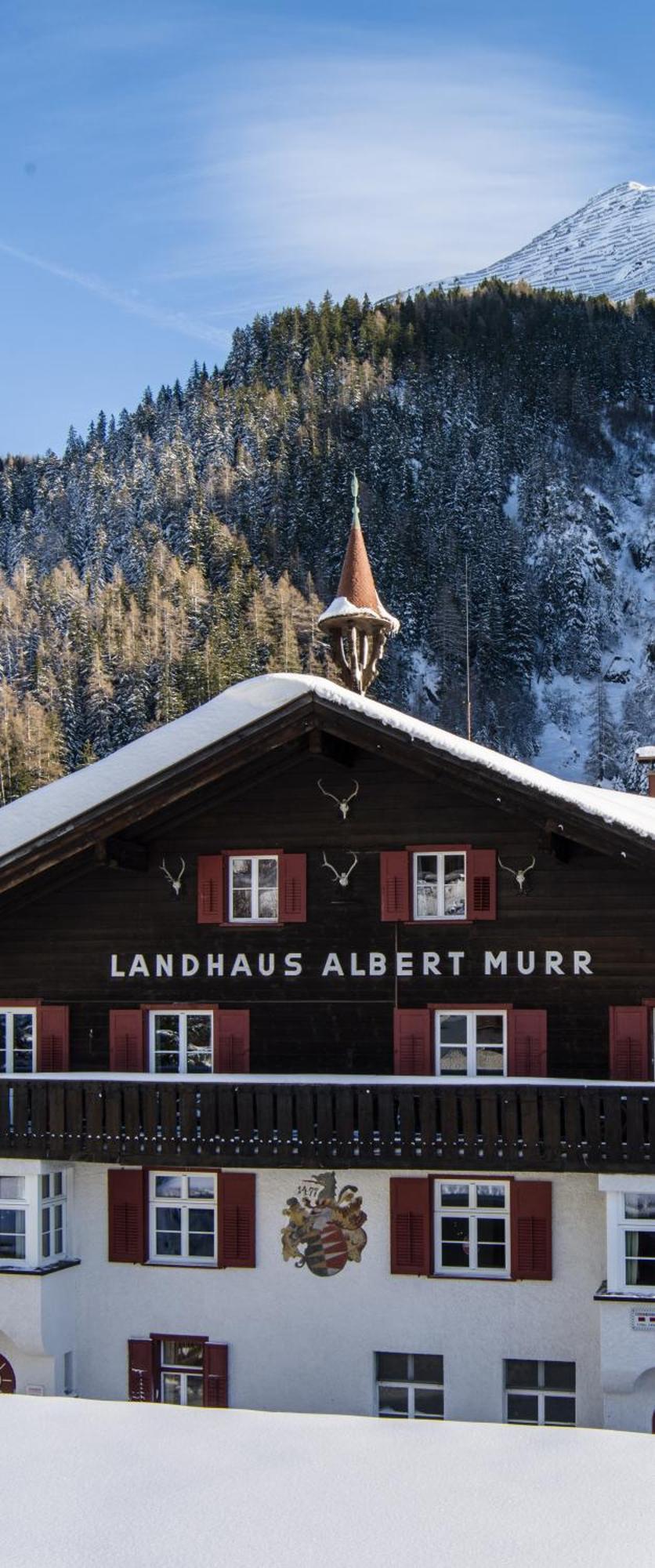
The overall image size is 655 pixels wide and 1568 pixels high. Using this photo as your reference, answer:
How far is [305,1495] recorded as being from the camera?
10734mm

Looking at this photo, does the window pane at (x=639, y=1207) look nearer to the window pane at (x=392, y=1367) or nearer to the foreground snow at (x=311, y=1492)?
the window pane at (x=392, y=1367)

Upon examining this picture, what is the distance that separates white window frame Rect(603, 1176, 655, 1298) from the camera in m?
17.1

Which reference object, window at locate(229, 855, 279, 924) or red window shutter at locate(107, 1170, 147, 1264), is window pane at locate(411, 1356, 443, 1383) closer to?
red window shutter at locate(107, 1170, 147, 1264)

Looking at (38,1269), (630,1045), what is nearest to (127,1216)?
(38,1269)

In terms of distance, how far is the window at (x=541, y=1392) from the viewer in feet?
57.8

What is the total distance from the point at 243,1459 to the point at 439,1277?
6.71 meters

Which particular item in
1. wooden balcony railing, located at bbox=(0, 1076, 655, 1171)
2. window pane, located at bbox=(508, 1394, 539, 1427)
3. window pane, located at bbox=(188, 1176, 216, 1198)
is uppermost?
wooden balcony railing, located at bbox=(0, 1076, 655, 1171)

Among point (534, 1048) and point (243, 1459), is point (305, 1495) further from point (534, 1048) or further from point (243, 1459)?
point (534, 1048)

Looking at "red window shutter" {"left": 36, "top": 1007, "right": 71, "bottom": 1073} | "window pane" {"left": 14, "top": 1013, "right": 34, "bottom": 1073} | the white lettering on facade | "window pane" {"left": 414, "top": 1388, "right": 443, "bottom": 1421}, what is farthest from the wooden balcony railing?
"window pane" {"left": 414, "top": 1388, "right": 443, "bottom": 1421}

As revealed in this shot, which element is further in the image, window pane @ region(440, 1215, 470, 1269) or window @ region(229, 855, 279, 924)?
window @ region(229, 855, 279, 924)

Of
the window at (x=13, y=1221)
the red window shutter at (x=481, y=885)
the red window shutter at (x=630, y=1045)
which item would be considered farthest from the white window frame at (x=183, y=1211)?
the red window shutter at (x=630, y=1045)

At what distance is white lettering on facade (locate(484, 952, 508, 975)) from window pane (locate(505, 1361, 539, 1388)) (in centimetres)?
425

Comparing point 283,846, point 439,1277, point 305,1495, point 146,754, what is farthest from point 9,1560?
point 146,754

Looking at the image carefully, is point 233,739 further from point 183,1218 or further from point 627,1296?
point 627,1296
